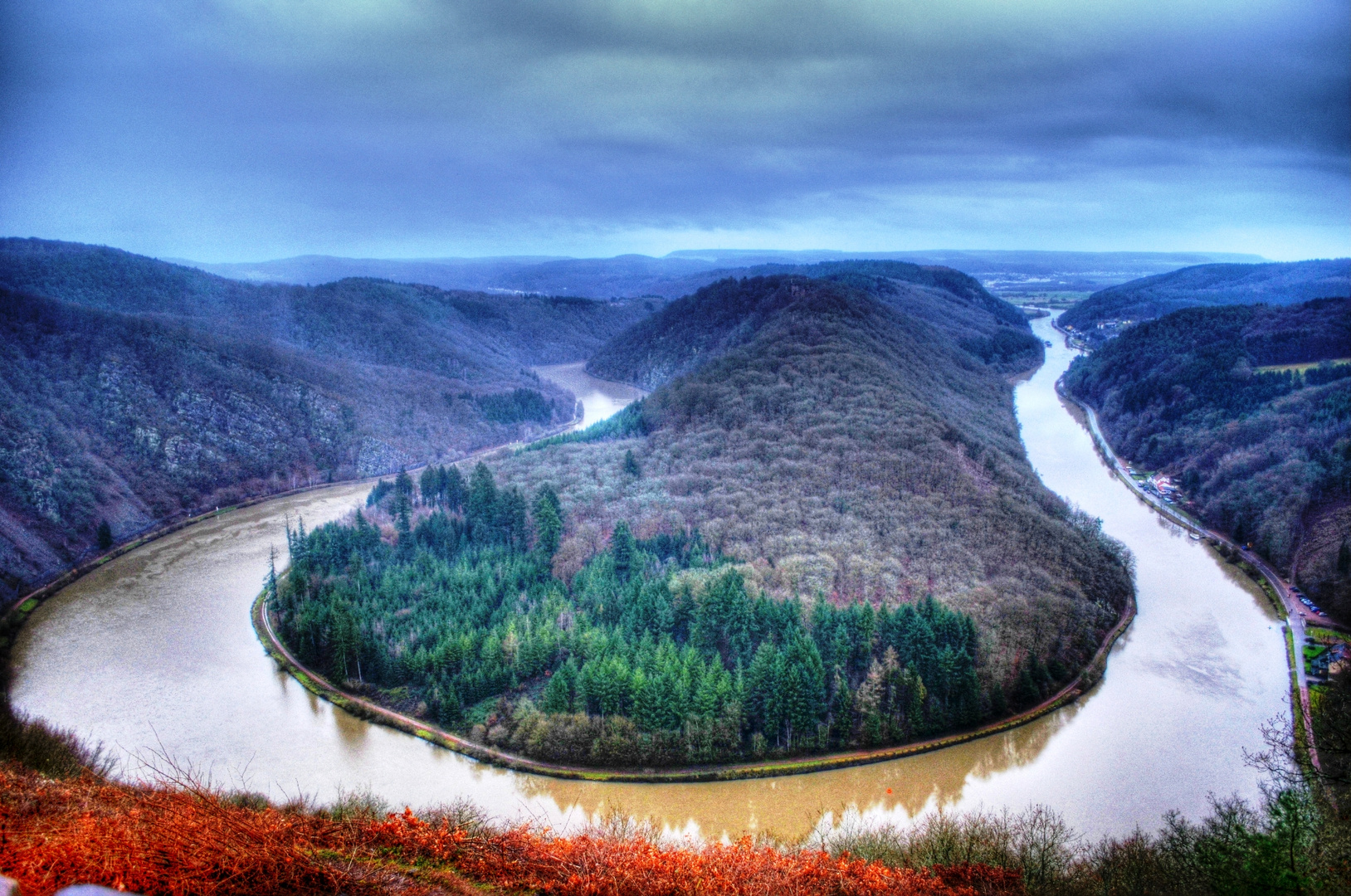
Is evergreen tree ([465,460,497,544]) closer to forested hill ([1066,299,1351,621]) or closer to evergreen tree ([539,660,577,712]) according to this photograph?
evergreen tree ([539,660,577,712])

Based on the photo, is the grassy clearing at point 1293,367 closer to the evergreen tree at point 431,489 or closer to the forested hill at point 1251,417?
the forested hill at point 1251,417

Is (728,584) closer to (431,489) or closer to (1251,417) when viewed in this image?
(431,489)

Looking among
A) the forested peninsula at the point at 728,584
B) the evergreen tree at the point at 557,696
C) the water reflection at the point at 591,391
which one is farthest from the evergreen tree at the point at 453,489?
the water reflection at the point at 591,391

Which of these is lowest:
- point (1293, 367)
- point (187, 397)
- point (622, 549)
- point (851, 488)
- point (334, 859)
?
point (622, 549)

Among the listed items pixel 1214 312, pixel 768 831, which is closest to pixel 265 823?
pixel 768 831

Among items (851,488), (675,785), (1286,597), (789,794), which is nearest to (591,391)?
(851,488)

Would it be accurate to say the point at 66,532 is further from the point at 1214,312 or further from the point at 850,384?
the point at 1214,312
